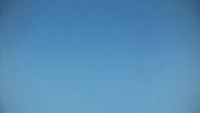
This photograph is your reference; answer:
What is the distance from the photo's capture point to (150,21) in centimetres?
242

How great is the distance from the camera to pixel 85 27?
7.88 ft

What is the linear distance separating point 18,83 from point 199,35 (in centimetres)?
178

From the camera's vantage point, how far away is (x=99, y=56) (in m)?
2.42

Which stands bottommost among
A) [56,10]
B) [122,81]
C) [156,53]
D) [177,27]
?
[122,81]

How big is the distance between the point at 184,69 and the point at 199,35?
1.18 feet

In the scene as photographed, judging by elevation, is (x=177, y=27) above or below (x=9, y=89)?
above

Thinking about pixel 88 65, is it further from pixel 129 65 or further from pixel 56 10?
pixel 56 10

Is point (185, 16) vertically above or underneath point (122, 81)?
above

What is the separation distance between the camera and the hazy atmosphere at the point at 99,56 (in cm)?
238

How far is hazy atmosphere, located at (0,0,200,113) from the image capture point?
2377 millimetres

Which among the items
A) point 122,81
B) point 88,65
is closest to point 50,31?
point 88,65

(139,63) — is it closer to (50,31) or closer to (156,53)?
(156,53)

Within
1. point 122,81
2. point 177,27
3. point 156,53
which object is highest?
point 177,27

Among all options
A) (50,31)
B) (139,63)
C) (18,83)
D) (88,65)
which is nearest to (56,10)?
(50,31)
